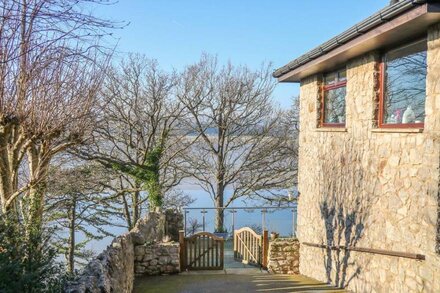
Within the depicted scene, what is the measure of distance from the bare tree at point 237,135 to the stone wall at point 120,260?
6736 millimetres

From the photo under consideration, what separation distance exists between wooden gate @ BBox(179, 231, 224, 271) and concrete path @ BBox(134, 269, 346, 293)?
1.19ft

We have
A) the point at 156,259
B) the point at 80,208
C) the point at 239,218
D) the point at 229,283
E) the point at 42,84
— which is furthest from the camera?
the point at 239,218

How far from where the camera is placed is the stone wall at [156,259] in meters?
8.54

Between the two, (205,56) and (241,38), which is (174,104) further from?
(241,38)

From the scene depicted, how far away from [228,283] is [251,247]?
242 centimetres

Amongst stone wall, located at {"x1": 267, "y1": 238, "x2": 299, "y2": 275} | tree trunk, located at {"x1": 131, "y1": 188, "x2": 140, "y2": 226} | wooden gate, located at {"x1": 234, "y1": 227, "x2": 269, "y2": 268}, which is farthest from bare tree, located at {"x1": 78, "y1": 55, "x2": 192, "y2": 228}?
stone wall, located at {"x1": 267, "y1": 238, "x2": 299, "y2": 275}

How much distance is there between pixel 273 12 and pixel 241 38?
144 cm

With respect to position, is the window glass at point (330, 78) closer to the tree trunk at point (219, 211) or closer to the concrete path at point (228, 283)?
the concrete path at point (228, 283)

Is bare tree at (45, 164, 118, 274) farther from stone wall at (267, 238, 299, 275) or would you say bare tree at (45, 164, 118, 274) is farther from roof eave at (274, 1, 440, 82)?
roof eave at (274, 1, 440, 82)

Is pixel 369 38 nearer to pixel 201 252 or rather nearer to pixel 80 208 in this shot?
Result: pixel 201 252

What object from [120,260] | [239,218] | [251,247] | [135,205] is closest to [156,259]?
[120,260]

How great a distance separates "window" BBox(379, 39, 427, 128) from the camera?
16.0 ft

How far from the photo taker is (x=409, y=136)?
197 inches

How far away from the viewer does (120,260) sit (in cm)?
647
